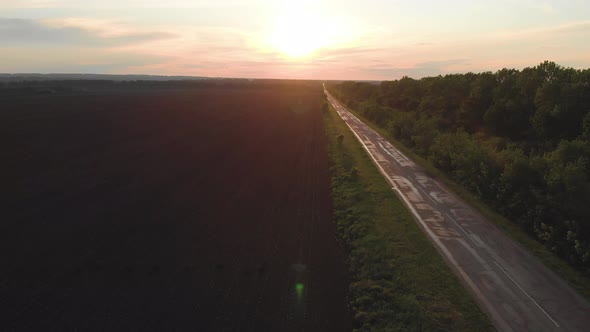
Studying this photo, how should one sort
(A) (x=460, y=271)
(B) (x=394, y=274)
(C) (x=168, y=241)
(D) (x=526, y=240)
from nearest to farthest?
(B) (x=394, y=274), (A) (x=460, y=271), (C) (x=168, y=241), (D) (x=526, y=240)

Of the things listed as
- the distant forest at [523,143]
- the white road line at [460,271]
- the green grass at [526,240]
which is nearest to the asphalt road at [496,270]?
the white road line at [460,271]

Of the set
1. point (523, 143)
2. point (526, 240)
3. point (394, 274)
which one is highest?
point (523, 143)

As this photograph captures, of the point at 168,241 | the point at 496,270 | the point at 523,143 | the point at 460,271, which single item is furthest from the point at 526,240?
the point at 523,143

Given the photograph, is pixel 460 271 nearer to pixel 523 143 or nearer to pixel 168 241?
pixel 168 241

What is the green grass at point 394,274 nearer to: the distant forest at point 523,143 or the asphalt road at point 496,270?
the asphalt road at point 496,270

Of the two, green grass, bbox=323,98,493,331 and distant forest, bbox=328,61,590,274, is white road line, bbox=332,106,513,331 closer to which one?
green grass, bbox=323,98,493,331

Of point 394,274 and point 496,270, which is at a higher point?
point 496,270
